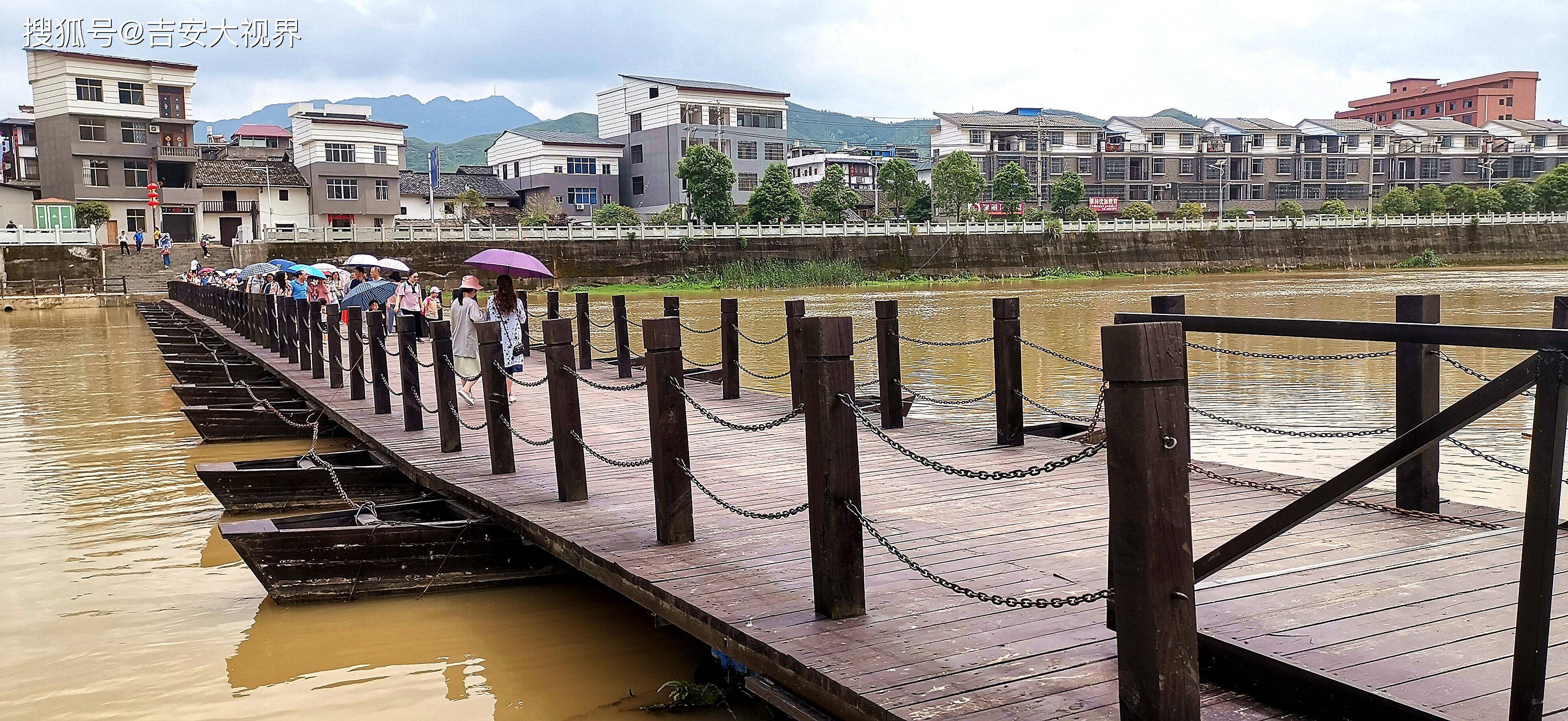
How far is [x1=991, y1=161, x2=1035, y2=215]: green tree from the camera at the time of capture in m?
65.9

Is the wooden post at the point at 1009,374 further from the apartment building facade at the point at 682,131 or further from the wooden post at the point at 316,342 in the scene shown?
the apartment building facade at the point at 682,131

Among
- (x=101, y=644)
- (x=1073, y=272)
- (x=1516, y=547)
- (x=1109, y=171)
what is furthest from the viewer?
(x=1109, y=171)

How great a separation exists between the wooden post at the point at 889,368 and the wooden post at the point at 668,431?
12.4 feet

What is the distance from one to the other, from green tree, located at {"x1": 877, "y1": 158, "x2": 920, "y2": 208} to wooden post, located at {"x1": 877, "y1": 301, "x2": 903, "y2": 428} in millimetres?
55326

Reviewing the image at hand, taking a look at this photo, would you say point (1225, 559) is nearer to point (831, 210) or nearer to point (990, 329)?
point (990, 329)

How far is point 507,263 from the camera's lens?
42.2ft

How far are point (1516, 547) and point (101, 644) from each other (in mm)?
6698

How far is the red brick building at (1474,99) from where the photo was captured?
9744 cm

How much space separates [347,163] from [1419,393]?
195ft

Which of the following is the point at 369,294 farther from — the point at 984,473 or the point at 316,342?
the point at 984,473

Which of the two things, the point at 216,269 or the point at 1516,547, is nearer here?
the point at 1516,547

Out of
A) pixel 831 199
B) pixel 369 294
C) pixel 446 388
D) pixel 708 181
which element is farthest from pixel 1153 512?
pixel 831 199

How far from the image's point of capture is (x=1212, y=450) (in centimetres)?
970

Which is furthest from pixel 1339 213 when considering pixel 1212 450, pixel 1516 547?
pixel 1516 547
